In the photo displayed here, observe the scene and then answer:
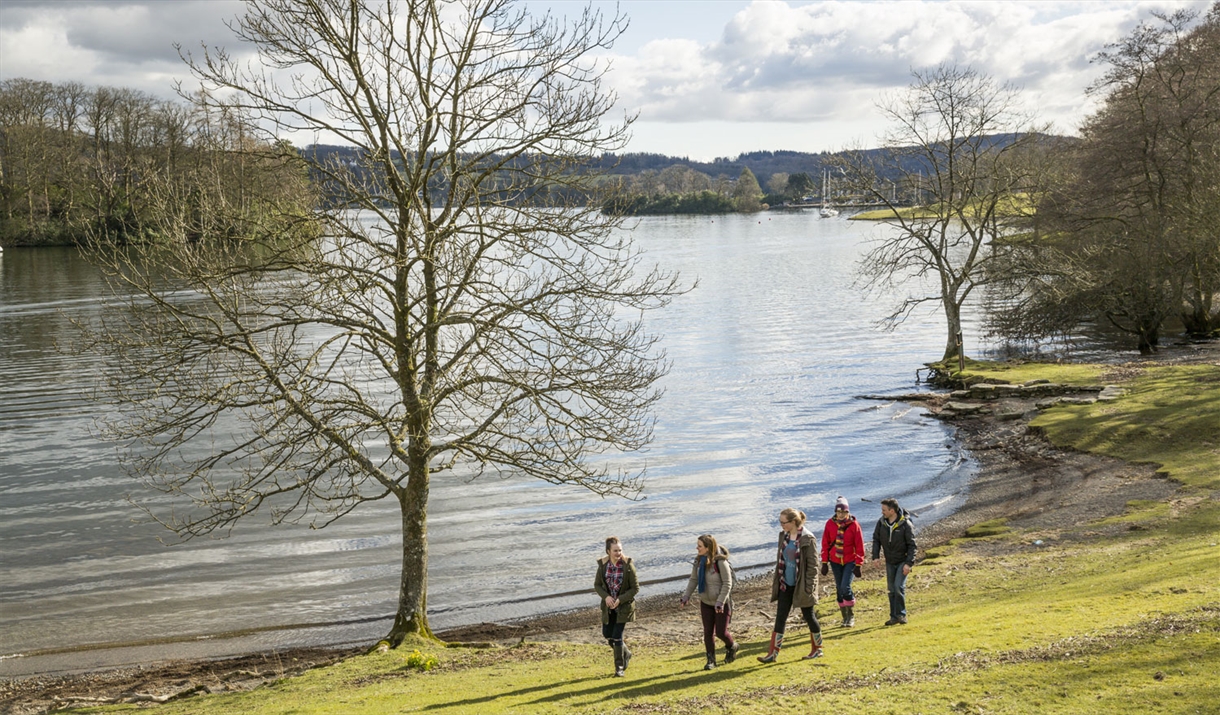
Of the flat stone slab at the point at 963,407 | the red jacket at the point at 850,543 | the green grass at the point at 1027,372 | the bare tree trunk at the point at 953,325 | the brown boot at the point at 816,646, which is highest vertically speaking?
the bare tree trunk at the point at 953,325

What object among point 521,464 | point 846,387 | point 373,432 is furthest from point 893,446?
point 521,464

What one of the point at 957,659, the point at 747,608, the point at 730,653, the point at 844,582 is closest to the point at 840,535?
the point at 844,582

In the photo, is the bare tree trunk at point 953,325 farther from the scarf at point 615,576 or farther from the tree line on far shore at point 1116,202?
the scarf at point 615,576

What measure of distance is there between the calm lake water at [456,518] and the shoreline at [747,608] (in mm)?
1063

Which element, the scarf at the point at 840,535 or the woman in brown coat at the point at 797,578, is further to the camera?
the scarf at the point at 840,535

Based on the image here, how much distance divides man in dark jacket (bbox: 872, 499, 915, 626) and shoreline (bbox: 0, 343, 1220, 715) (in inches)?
51.3

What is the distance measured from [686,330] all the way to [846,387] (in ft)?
63.1

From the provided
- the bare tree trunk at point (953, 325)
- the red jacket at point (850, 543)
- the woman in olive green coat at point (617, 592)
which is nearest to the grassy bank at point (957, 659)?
the woman in olive green coat at point (617, 592)

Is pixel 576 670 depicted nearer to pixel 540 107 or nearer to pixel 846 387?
pixel 540 107

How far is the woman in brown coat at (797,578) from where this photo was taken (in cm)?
1345

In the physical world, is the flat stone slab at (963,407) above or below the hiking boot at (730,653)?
below

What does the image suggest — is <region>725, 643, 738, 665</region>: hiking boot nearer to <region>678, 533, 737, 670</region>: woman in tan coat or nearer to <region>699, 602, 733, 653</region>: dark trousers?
<region>699, 602, 733, 653</region>: dark trousers

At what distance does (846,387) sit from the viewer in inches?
1828

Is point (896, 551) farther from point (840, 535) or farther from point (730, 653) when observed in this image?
point (730, 653)
